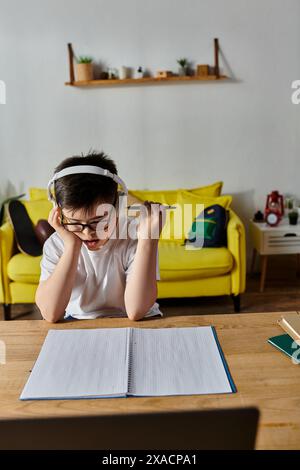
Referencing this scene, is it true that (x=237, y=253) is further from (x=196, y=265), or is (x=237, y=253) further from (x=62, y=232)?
(x=62, y=232)

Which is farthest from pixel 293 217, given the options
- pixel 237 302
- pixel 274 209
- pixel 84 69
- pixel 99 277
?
pixel 99 277

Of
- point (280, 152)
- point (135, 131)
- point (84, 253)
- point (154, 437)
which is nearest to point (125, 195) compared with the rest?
point (84, 253)

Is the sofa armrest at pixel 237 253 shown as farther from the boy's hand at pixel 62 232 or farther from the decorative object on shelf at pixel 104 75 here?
the boy's hand at pixel 62 232

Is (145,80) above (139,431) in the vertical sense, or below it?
above

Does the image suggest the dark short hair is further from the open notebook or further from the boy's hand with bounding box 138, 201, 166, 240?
the open notebook

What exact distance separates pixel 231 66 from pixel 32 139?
163cm

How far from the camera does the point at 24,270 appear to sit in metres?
2.78

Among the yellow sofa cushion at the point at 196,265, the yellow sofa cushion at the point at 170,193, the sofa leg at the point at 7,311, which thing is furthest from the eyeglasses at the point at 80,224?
the yellow sofa cushion at the point at 170,193

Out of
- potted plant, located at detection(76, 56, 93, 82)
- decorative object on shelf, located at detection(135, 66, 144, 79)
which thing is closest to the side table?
decorative object on shelf, located at detection(135, 66, 144, 79)

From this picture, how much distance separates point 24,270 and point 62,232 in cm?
167

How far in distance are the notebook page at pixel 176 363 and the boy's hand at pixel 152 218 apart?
0.26 meters

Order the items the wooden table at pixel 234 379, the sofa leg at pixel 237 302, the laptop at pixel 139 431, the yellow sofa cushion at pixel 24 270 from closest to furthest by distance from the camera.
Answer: the laptop at pixel 139 431, the wooden table at pixel 234 379, the yellow sofa cushion at pixel 24 270, the sofa leg at pixel 237 302

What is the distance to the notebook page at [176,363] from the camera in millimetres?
835

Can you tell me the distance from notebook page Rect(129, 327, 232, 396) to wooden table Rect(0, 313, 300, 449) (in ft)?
0.08
